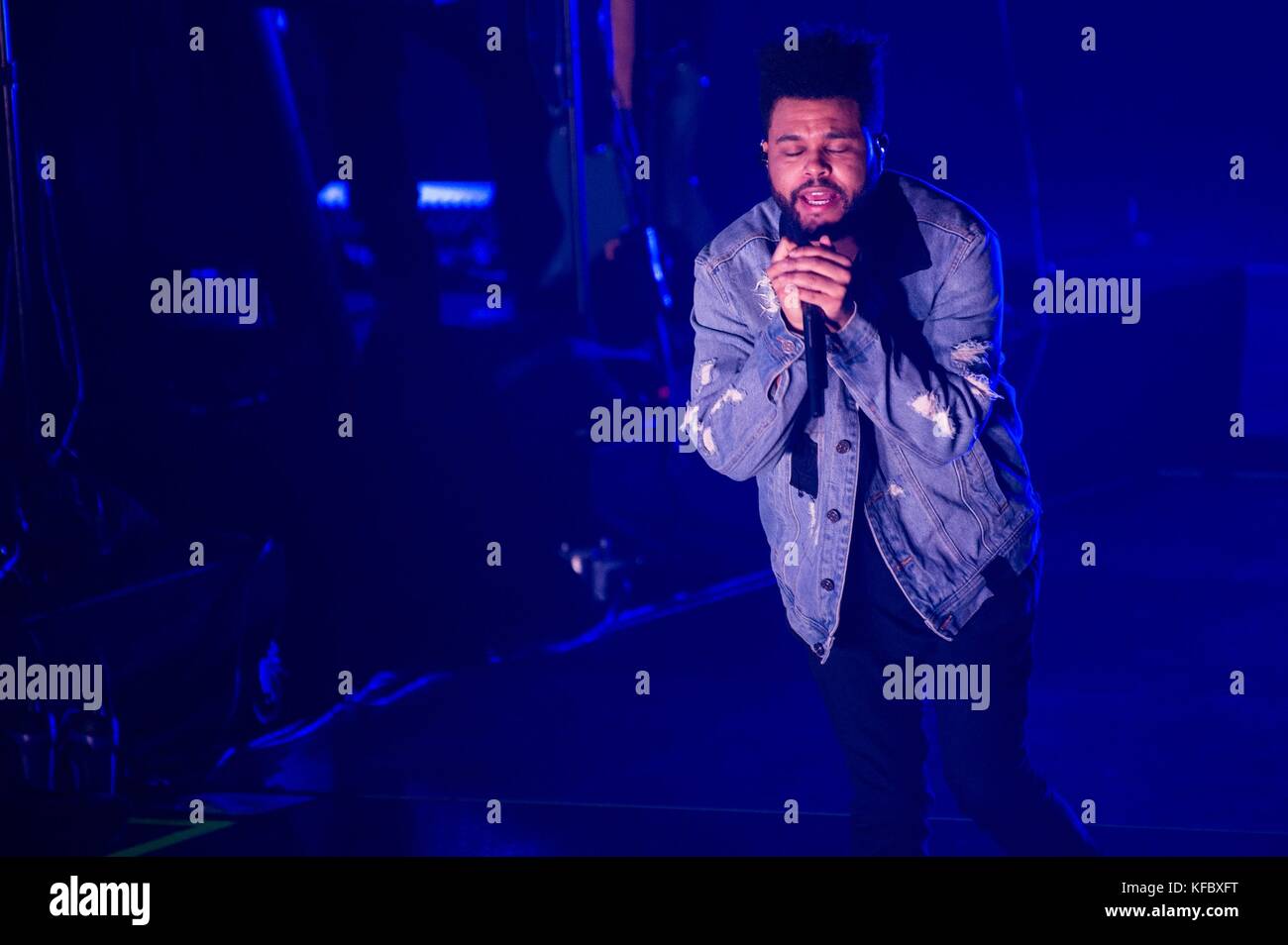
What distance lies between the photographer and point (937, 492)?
206cm

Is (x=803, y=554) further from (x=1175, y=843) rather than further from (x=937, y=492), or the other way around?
(x=1175, y=843)

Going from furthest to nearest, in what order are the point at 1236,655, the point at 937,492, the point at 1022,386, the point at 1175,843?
the point at 1022,386 < the point at 1236,655 < the point at 1175,843 < the point at 937,492

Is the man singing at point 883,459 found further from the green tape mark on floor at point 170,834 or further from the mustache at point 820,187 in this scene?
the green tape mark on floor at point 170,834

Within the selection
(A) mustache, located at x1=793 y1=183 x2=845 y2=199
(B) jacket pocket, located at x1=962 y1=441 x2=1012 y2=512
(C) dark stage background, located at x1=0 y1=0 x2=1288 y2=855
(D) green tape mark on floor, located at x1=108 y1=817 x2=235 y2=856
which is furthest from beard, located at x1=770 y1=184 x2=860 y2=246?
(D) green tape mark on floor, located at x1=108 y1=817 x2=235 y2=856

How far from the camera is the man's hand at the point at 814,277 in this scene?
1908 millimetres

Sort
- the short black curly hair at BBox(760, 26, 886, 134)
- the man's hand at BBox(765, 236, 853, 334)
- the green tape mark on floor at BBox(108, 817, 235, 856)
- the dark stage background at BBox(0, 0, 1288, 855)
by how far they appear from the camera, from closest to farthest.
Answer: the man's hand at BBox(765, 236, 853, 334) < the short black curly hair at BBox(760, 26, 886, 134) < the green tape mark on floor at BBox(108, 817, 235, 856) < the dark stage background at BBox(0, 0, 1288, 855)

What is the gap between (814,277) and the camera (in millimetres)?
1914

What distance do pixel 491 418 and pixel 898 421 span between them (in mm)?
1772

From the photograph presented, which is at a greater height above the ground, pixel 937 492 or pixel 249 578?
pixel 937 492

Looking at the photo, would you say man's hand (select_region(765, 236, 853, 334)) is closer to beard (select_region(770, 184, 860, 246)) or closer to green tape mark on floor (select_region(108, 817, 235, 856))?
beard (select_region(770, 184, 860, 246))

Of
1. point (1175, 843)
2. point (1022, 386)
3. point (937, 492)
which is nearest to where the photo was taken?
point (937, 492)

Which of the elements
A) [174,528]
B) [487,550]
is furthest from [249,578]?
[487,550]

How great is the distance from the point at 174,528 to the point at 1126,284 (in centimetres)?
254

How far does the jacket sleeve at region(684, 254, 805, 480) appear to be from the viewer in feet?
6.56
